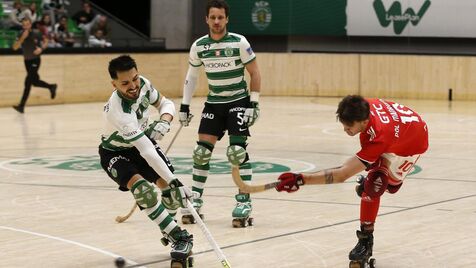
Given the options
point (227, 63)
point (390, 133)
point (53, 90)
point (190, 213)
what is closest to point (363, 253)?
point (390, 133)

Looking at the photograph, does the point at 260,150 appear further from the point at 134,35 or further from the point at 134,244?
the point at 134,35

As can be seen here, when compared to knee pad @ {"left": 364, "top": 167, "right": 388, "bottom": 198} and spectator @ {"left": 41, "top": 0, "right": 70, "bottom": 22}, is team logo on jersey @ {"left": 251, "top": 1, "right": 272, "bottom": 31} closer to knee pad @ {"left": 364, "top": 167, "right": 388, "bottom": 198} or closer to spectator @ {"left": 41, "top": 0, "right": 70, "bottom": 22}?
spectator @ {"left": 41, "top": 0, "right": 70, "bottom": 22}

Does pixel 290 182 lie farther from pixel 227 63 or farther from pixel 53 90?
pixel 53 90

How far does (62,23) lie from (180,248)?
2085cm

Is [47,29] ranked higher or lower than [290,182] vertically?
lower

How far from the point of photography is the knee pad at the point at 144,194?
8180 millimetres

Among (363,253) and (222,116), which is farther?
(222,116)

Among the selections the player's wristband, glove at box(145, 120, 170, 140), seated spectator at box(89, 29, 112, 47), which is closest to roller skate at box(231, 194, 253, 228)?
the player's wristband

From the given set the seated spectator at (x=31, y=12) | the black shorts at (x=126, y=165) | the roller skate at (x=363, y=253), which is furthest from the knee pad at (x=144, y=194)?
the seated spectator at (x=31, y=12)

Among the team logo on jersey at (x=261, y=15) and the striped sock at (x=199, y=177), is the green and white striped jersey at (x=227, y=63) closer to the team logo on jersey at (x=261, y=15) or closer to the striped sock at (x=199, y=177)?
the striped sock at (x=199, y=177)

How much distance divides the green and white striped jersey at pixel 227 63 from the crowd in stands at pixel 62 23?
54.9ft

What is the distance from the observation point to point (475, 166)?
15.0m

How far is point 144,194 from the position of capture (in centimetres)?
817

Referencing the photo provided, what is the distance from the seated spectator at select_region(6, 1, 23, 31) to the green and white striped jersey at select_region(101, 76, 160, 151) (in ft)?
61.1
